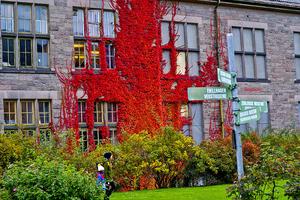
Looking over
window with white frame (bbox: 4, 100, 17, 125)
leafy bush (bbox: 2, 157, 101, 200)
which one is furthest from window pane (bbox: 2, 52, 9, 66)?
leafy bush (bbox: 2, 157, 101, 200)

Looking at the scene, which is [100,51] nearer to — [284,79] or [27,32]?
[27,32]

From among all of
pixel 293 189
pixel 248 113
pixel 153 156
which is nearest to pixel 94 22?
pixel 153 156

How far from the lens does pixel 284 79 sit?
29219 mm

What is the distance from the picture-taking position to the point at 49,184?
12.0 metres

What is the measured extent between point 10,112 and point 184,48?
8483mm

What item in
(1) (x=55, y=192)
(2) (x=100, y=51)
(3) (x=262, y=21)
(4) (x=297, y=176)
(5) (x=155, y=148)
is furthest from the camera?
(3) (x=262, y=21)

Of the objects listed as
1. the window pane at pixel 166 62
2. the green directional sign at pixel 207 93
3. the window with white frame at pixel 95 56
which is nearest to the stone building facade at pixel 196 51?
the window with white frame at pixel 95 56

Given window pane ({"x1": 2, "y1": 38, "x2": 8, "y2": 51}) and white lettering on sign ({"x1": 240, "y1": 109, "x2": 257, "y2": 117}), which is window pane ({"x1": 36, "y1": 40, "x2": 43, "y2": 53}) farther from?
white lettering on sign ({"x1": 240, "y1": 109, "x2": 257, "y2": 117})

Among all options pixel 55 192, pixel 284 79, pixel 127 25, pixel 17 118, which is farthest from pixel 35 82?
pixel 284 79

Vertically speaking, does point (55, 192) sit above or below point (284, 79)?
below

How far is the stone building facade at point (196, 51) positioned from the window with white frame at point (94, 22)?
0.86 feet

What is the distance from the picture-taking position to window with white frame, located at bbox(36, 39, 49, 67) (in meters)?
22.9

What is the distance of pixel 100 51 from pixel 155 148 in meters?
5.48

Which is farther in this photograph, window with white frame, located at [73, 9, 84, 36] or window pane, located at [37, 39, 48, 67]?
window with white frame, located at [73, 9, 84, 36]
